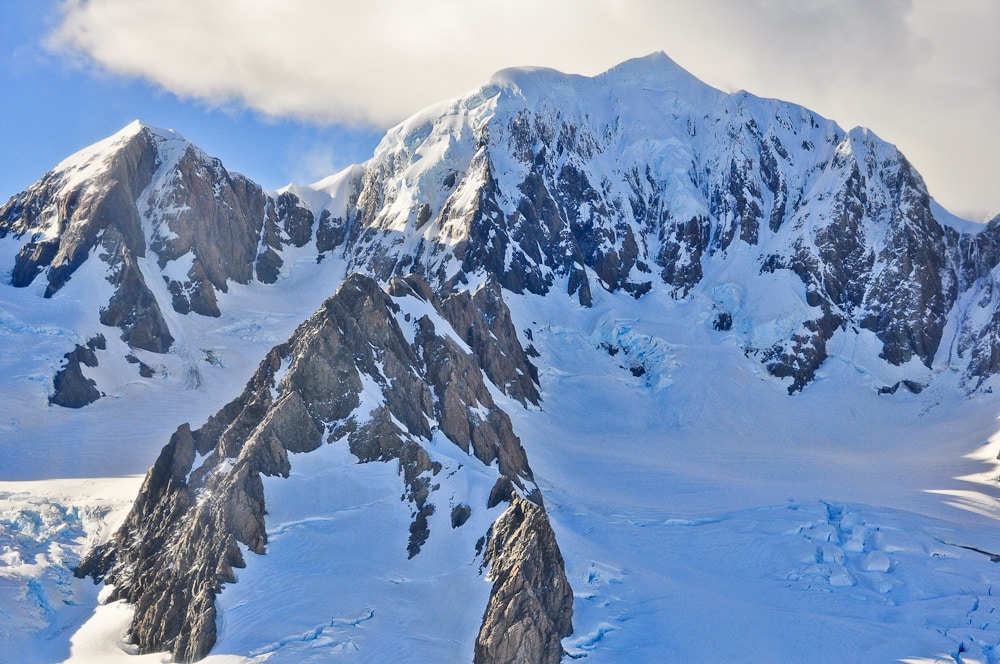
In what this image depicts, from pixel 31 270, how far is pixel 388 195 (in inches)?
2688

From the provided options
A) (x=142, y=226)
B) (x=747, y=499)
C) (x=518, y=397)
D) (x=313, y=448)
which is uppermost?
(x=142, y=226)

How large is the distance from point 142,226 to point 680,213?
98709 mm

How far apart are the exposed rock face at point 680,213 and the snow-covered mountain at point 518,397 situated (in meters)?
0.70

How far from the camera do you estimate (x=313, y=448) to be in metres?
62.9

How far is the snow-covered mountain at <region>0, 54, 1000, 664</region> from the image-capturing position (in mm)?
56312

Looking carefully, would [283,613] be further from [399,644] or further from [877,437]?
[877,437]

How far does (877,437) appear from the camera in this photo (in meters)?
126

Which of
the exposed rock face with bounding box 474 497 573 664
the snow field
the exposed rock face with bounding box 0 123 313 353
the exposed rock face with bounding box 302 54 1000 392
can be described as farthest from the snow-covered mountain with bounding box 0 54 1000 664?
the exposed rock face with bounding box 302 54 1000 392

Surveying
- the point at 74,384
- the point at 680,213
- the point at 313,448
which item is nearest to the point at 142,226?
the point at 74,384

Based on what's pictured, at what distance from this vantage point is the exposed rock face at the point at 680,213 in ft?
497

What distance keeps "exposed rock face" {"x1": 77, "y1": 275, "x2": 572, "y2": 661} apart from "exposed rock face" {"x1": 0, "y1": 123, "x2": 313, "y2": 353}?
66117 millimetres

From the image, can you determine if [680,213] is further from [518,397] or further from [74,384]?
[74,384]

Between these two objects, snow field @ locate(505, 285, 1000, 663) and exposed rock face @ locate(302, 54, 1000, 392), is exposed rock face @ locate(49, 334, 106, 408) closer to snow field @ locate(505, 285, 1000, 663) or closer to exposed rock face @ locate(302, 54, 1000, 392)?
snow field @ locate(505, 285, 1000, 663)

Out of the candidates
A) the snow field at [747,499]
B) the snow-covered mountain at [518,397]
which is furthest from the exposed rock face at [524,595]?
the snow field at [747,499]
